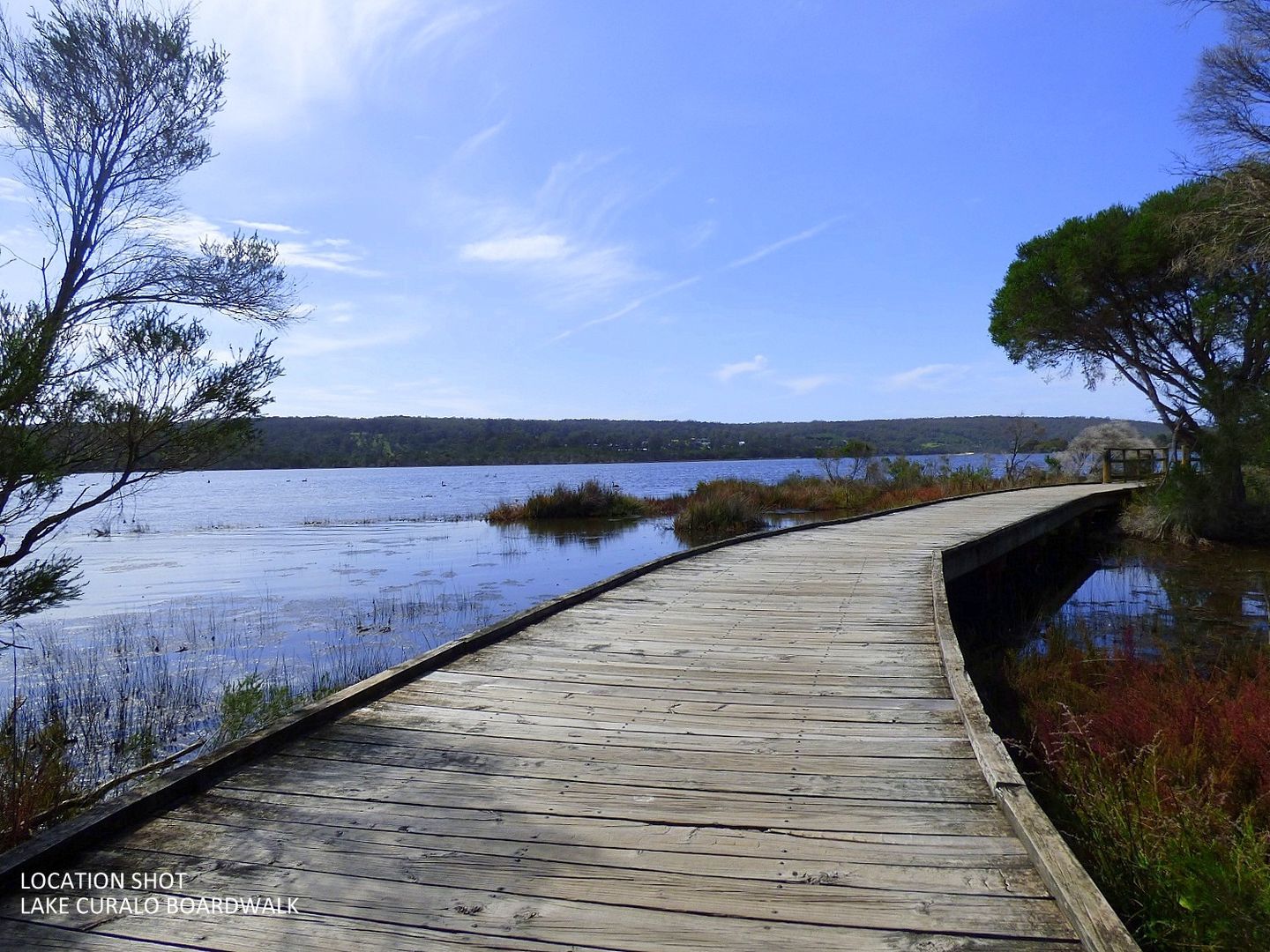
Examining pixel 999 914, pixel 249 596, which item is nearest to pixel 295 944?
pixel 999 914

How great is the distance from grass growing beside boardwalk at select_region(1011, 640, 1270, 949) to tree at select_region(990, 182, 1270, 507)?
37.2ft

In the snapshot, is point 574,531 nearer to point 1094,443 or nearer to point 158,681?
point 158,681

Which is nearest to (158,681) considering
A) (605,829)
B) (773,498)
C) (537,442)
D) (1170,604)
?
(605,829)

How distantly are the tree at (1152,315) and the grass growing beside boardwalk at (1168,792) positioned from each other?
11.3 meters

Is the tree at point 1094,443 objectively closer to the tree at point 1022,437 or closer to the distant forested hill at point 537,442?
the tree at point 1022,437

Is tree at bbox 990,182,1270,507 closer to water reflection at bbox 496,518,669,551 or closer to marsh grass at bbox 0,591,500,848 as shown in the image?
water reflection at bbox 496,518,669,551

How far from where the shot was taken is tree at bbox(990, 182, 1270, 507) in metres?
15.3

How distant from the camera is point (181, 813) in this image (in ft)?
8.92

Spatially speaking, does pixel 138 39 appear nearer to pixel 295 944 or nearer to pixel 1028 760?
pixel 295 944

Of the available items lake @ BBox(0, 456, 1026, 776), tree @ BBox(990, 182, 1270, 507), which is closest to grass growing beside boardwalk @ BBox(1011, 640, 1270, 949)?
lake @ BBox(0, 456, 1026, 776)

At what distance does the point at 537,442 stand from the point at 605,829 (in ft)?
266

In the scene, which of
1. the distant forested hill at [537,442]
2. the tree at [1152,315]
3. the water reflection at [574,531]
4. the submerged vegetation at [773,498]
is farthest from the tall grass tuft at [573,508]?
the distant forested hill at [537,442]

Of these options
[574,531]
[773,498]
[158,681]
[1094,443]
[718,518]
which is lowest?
[158,681]

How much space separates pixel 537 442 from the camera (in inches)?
3263
